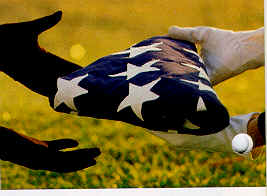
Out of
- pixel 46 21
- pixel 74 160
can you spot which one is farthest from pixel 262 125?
pixel 46 21

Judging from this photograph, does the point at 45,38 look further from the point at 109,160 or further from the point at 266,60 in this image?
the point at 266,60

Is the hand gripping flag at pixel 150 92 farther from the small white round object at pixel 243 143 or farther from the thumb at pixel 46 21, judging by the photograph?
the thumb at pixel 46 21

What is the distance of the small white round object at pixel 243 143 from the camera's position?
104 inches

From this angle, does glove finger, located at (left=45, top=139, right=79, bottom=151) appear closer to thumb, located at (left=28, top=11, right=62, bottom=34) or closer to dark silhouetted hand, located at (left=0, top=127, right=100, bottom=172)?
dark silhouetted hand, located at (left=0, top=127, right=100, bottom=172)

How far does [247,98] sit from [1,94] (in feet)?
4.96

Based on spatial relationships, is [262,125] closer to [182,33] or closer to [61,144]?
[182,33]

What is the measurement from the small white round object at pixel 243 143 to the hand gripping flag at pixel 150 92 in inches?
10.3

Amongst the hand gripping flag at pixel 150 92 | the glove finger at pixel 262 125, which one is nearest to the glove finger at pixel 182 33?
the hand gripping flag at pixel 150 92

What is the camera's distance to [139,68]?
250 centimetres

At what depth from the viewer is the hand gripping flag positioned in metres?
2.33

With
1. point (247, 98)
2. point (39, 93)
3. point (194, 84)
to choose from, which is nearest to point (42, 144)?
point (39, 93)

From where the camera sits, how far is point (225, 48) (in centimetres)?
266

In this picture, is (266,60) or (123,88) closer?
(123,88)

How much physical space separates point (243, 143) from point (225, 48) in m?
0.57
